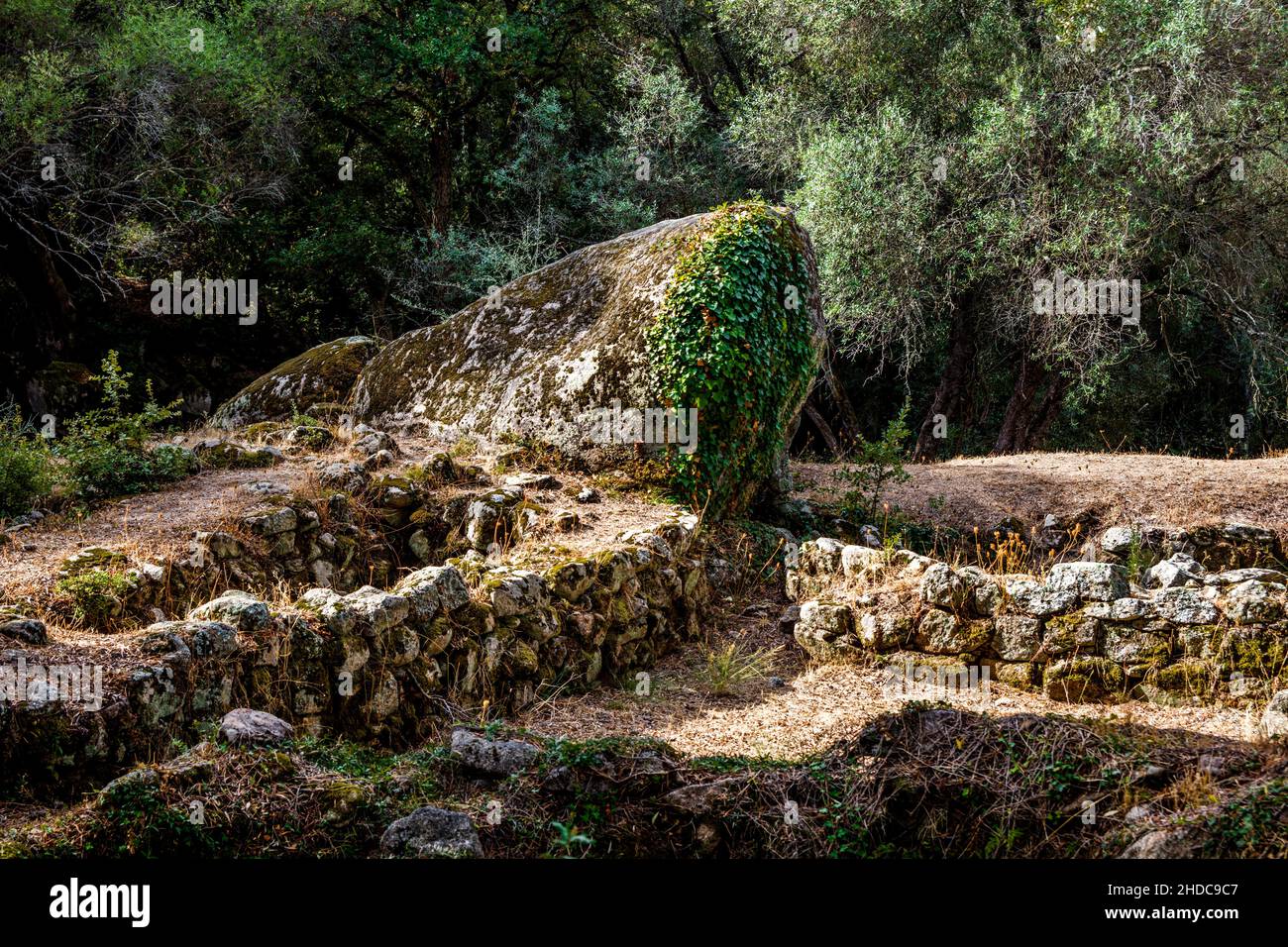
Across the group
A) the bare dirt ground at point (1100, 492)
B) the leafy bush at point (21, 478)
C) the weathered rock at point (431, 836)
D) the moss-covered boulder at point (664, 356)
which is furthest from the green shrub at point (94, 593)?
the bare dirt ground at point (1100, 492)

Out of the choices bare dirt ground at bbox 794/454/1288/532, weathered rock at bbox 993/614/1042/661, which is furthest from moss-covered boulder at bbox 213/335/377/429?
weathered rock at bbox 993/614/1042/661

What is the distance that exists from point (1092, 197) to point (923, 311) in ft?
11.6

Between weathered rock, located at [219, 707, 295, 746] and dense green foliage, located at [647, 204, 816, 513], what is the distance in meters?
5.86

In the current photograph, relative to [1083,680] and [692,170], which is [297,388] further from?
[1083,680]

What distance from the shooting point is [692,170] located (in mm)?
20219

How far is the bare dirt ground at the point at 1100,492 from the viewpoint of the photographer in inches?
507

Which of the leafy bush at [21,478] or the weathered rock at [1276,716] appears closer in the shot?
the weathered rock at [1276,716]

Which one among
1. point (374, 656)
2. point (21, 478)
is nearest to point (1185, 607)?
point (374, 656)

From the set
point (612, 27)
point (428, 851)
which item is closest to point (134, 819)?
point (428, 851)

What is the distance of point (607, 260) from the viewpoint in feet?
42.5

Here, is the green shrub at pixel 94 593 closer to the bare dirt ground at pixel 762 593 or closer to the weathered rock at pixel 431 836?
the bare dirt ground at pixel 762 593

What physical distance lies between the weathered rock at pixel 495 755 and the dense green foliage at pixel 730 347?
18.1 ft

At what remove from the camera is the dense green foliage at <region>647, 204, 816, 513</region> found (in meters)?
11.0

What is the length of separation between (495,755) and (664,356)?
6.34 metres
